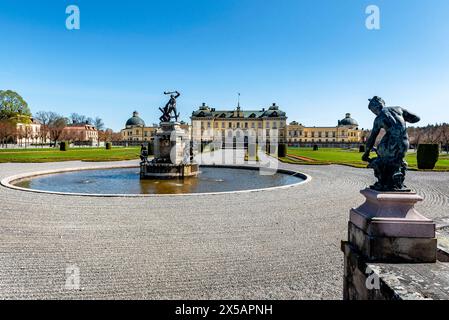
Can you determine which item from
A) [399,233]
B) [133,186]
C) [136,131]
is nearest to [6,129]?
[136,131]

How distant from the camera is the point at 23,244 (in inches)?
230

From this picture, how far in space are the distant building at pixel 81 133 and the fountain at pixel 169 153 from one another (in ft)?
254

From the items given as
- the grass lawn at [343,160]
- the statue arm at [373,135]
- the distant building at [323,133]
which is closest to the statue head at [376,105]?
the statue arm at [373,135]

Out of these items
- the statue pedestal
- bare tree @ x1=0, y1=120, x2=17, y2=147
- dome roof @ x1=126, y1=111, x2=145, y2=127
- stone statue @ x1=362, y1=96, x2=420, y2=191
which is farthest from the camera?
dome roof @ x1=126, y1=111, x2=145, y2=127

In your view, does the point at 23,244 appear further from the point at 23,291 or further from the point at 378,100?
the point at 378,100

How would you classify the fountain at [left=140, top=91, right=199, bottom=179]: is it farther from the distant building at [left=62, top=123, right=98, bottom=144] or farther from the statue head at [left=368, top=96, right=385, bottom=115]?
the distant building at [left=62, top=123, right=98, bottom=144]

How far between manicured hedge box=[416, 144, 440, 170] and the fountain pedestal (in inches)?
669

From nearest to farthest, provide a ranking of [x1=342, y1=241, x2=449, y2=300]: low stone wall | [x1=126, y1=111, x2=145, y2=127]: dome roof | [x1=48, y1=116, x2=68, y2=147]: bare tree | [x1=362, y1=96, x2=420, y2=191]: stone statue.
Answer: [x1=342, y1=241, x2=449, y2=300]: low stone wall
[x1=362, y1=96, x2=420, y2=191]: stone statue
[x1=48, y1=116, x2=68, y2=147]: bare tree
[x1=126, y1=111, x2=145, y2=127]: dome roof

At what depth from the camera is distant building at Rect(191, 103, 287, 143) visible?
98062 millimetres

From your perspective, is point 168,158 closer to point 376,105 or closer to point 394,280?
point 376,105

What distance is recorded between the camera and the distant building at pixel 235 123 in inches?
3861

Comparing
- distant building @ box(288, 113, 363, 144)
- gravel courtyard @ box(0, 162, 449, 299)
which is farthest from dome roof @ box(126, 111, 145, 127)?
gravel courtyard @ box(0, 162, 449, 299)

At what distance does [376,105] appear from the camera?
13.6 ft

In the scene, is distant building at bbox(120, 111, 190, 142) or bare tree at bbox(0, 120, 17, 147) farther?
distant building at bbox(120, 111, 190, 142)
